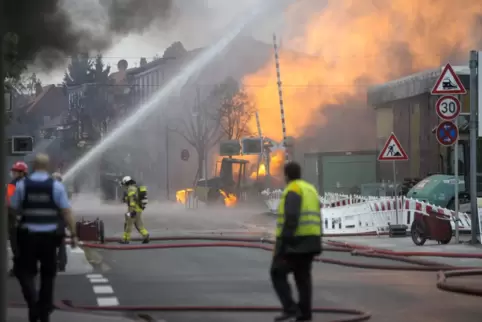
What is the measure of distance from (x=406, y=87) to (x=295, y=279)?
113 ft

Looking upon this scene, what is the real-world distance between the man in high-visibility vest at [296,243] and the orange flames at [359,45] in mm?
41390

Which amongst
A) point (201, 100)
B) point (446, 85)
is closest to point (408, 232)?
point (446, 85)

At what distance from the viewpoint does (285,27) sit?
53.7 meters

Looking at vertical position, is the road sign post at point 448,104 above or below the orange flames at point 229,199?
above

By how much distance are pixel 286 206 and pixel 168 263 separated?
787 centimetres

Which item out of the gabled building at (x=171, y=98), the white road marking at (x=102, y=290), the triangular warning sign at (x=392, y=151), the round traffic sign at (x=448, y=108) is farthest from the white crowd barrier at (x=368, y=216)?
the gabled building at (x=171, y=98)

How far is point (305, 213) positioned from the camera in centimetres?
886

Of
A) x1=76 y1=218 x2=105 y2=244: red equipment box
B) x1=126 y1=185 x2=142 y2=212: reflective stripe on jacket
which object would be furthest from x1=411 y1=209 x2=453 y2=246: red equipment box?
x1=76 y1=218 x2=105 y2=244: red equipment box

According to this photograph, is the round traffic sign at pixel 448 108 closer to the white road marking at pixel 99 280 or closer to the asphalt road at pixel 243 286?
→ the asphalt road at pixel 243 286

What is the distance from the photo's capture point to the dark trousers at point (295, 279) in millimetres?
8891

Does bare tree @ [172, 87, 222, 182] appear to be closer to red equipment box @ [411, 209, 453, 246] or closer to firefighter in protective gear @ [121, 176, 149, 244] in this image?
firefighter in protective gear @ [121, 176, 149, 244]

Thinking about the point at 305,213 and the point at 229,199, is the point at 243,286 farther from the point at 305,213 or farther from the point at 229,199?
the point at 229,199

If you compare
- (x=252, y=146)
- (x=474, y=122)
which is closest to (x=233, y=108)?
(x=252, y=146)

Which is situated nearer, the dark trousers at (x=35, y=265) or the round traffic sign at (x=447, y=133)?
the dark trousers at (x=35, y=265)
